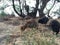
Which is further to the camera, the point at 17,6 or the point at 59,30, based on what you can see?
the point at 17,6

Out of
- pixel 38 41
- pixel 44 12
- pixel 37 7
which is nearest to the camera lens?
pixel 38 41

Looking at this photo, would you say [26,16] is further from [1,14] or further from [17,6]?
[1,14]

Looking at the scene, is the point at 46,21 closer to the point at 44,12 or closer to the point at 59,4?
the point at 44,12

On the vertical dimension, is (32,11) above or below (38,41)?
below

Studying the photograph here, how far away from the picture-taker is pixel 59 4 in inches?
589

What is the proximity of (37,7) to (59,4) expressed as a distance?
2.28m

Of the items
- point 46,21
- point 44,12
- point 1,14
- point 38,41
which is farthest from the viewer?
point 1,14

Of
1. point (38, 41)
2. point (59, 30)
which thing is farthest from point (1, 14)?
point (38, 41)

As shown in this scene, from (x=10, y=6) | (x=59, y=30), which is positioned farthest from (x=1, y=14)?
(x=59, y=30)

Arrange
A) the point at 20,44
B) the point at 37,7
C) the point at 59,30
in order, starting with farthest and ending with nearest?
the point at 37,7 < the point at 59,30 < the point at 20,44

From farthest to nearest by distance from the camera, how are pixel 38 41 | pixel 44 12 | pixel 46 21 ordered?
pixel 44 12
pixel 46 21
pixel 38 41

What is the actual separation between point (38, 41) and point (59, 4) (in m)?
9.32

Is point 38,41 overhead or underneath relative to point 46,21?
overhead

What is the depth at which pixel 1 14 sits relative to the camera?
15.2 metres
